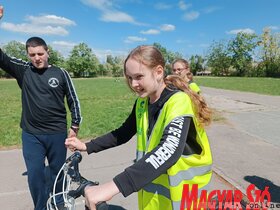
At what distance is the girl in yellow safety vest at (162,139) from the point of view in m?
1.31

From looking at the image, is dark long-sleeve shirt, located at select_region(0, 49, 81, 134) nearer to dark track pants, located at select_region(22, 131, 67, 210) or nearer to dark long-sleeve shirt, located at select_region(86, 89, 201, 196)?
dark track pants, located at select_region(22, 131, 67, 210)

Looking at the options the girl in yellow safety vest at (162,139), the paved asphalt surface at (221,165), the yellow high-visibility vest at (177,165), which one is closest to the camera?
the girl in yellow safety vest at (162,139)

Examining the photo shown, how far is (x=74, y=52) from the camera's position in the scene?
99688mm

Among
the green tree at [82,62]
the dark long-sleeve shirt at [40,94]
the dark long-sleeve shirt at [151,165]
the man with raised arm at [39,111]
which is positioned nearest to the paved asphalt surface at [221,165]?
the man with raised arm at [39,111]

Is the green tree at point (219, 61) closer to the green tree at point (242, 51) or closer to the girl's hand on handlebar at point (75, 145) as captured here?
the green tree at point (242, 51)

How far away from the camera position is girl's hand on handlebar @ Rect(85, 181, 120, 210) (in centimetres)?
119

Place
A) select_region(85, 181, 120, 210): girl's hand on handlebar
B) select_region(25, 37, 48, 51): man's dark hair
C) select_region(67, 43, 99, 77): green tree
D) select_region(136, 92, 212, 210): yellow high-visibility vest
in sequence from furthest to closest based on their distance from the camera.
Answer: select_region(67, 43, 99, 77): green tree
select_region(25, 37, 48, 51): man's dark hair
select_region(136, 92, 212, 210): yellow high-visibility vest
select_region(85, 181, 120, 210): girl's hand on handlebar

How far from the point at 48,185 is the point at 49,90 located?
160cm

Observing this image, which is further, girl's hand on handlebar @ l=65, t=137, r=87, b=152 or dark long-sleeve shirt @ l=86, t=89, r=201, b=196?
girl's hand on handlebar @ l=65, t=137, r=87, b=152

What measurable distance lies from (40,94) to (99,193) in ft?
8.26

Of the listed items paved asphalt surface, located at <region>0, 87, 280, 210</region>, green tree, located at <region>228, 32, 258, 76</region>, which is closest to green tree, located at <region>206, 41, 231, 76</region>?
green tree, located at <region>228, 32, 258, 76</region>

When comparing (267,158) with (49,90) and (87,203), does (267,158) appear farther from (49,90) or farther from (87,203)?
(87,203)

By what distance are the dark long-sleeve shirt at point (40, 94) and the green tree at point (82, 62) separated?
94.3 m

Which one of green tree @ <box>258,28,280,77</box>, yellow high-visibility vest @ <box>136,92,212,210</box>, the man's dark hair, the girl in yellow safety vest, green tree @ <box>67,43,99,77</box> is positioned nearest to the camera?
the girl in yellow safety vest
